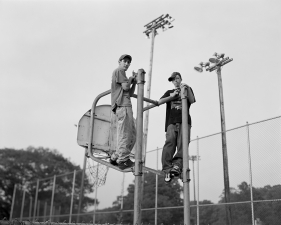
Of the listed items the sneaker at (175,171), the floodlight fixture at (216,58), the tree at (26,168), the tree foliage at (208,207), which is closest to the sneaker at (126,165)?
the sneaker at (175,171)

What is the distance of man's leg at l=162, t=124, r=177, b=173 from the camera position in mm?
4516

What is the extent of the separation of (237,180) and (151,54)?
12.6 metres

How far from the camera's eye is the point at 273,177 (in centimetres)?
958

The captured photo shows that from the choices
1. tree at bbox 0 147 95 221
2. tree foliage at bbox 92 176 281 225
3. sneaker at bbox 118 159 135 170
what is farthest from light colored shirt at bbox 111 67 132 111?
tree at bbox 0 147 95 221

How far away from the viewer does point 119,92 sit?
453cm

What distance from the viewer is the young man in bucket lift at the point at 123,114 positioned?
4.36 meters

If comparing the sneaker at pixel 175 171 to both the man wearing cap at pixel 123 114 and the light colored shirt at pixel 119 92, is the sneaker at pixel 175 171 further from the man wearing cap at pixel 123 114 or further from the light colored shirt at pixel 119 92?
the light colored shirt at pixel 119 92

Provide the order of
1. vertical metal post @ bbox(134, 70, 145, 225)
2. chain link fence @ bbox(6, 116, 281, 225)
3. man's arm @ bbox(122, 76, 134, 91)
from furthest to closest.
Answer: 1. chain link fence @ bbox(6, 116, 281, 225)
2. man's arm @ bbox(122, 76, 134, 91)
3. vertical metal post @ bbox(134, 70, 145, 225)

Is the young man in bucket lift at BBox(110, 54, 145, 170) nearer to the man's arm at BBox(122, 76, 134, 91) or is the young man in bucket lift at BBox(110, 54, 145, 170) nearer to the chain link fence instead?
the man's arm at BBox(122, 76, 134, 91)

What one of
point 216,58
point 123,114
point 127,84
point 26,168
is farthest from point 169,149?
point 26,168

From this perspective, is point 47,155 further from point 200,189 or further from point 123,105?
point 123,105

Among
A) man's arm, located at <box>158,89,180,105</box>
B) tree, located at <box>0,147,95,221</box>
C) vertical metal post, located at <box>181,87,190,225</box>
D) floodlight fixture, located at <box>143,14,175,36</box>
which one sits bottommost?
vertical metal post, located at <box>181,87,190,225</box>

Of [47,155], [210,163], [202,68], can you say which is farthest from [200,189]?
[47,155]

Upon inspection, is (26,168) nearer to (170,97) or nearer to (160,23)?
(160,23)
